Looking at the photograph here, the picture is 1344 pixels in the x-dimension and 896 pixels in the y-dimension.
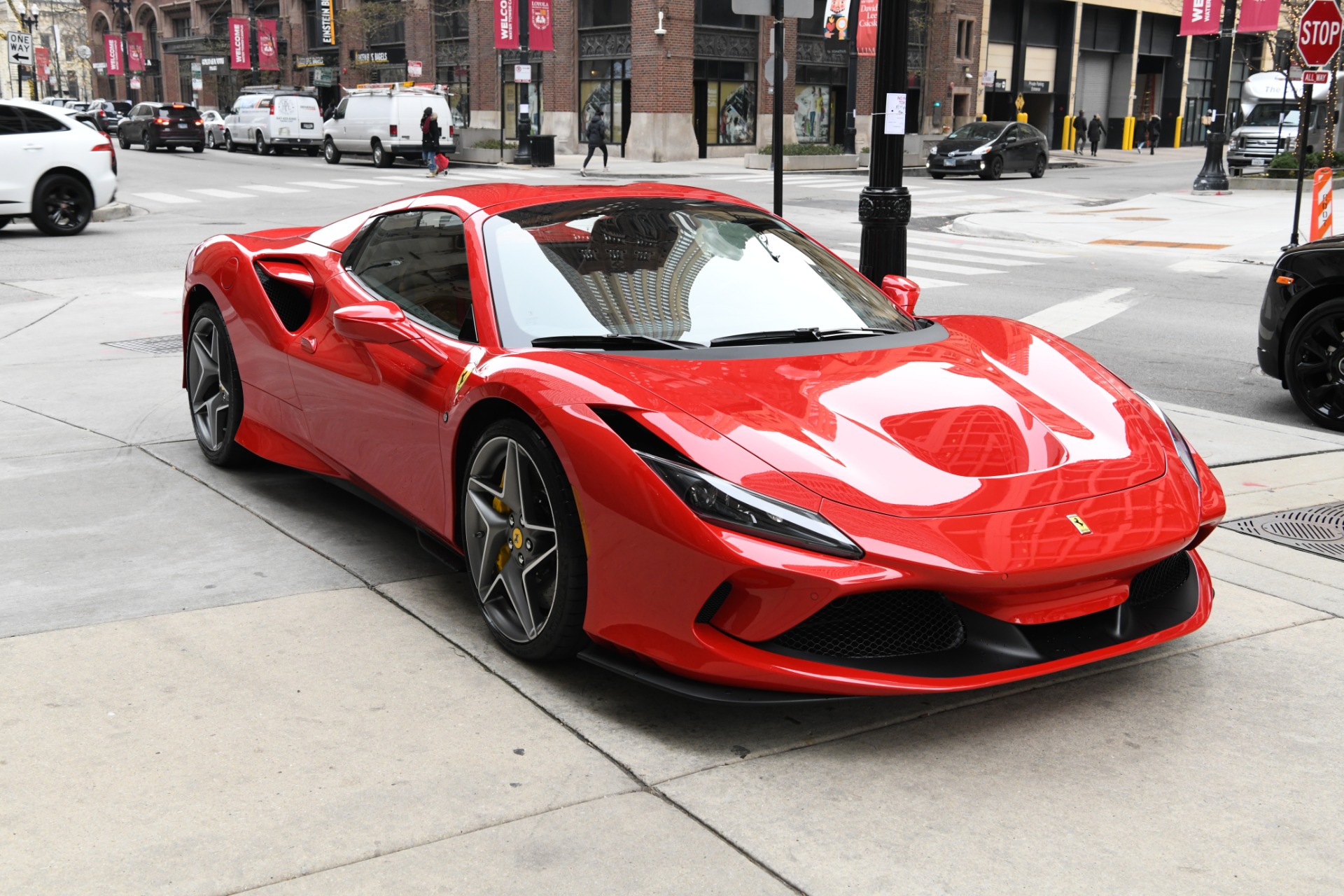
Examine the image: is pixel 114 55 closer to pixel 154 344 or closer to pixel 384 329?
pixel 154 344

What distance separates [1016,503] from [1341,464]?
3.93 m

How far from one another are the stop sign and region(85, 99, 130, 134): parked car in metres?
49.6

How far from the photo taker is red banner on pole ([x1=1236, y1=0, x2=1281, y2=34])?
2745 centimetres

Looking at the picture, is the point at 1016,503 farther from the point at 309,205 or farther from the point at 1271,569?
the point at 309,205

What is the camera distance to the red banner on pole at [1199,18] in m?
29.0

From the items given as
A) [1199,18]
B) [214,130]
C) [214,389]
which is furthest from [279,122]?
[214,389]

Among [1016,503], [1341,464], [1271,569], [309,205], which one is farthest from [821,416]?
[309,205]

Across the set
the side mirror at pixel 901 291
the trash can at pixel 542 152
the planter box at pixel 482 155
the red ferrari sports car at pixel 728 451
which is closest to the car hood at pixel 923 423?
the red ferrari sports car at pixel 728 451

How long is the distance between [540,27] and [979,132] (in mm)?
15391

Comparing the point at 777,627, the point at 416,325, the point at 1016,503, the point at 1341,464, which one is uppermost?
the point at 416,325

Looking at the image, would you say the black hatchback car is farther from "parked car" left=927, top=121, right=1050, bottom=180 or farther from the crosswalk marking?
"parked car" left=927, top=121, right=1050, bottom=180

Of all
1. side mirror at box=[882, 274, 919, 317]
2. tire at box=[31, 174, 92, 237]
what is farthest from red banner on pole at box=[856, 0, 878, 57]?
side mirror at box=[882, 274, 919, 317]

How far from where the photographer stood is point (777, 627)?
121 inches

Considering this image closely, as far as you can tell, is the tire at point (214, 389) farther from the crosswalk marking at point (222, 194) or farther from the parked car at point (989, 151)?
the parked car at point (989, 151)
